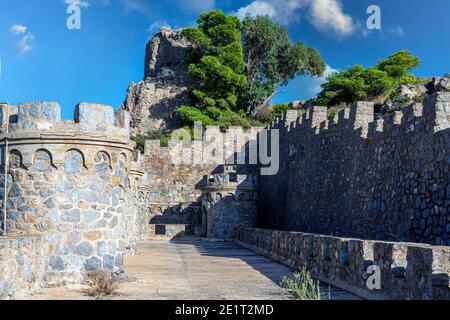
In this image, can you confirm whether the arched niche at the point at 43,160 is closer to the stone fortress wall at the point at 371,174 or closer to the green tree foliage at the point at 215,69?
the stone fortress wall at the point at 371,174

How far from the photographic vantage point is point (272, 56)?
144 feet

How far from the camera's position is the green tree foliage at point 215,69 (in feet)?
126

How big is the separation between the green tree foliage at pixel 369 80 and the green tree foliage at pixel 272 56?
5032 millimetres

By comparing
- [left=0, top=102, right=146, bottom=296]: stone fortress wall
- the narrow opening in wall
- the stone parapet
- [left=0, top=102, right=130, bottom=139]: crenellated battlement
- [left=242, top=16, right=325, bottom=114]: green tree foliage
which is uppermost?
[left=242, top=16, right=325, bottom=114]: green tree foliage

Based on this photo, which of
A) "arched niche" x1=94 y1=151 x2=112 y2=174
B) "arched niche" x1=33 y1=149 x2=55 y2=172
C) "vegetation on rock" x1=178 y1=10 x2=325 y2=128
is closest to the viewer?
"arched niche" x1=33 y1=149 x2=55 y2=172

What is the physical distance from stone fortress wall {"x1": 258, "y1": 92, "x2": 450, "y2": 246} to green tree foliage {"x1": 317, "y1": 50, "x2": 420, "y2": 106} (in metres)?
14.7

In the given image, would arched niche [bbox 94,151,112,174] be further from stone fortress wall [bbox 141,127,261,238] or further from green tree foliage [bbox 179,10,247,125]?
green tree foliage [bbox 179,10,247,125]

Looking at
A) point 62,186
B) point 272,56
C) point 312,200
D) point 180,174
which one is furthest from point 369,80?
point 62,186

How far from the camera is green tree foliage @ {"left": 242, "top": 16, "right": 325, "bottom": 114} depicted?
43969 mm

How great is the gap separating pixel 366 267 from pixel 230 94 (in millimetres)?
33101

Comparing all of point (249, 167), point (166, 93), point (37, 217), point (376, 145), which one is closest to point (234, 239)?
point (249, 167)

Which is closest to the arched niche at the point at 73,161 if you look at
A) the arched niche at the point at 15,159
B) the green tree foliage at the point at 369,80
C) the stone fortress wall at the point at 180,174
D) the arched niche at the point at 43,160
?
the arched niche at the point at 43,160

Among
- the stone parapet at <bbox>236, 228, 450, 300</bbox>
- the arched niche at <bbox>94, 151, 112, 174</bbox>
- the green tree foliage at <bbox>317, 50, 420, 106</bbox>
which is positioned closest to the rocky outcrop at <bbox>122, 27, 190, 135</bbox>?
the green tree foliage at <bbox>317, 50, 420, 106</bbox>

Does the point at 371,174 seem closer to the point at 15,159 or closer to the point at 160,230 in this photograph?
the point at 15,159
